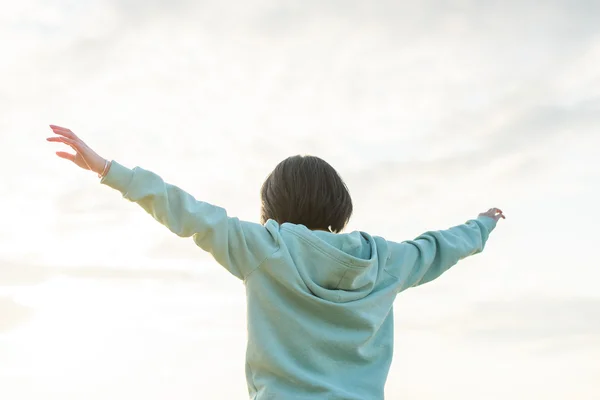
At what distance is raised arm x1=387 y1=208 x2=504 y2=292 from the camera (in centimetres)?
535

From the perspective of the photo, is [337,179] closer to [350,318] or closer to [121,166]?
A: [350,318]

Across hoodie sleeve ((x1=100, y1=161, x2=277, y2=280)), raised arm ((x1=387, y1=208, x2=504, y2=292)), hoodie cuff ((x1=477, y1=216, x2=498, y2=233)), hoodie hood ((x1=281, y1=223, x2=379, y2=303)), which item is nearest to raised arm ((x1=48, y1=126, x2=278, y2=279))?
hoodie sleeve ((x1=100, y1=161, x2=277, y2=280))

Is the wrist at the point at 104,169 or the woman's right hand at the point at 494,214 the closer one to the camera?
the wrist at the point at 104,169

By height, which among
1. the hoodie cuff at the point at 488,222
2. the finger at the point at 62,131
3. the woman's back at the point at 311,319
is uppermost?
the hoodie cuff at the point at 488,222

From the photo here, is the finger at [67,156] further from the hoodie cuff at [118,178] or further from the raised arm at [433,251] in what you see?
the raised arm at [433,251]

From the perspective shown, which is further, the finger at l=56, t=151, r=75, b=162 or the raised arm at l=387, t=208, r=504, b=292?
the raised arm at l=387, t=208, r=504, b=292

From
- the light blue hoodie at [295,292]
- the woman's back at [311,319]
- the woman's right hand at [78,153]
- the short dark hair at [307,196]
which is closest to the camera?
the woman's right hand at [78,153]

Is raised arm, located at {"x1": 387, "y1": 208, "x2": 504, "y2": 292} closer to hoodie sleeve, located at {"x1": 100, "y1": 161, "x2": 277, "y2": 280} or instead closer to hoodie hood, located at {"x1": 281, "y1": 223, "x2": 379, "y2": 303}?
hoodie hood, located at {"x1": 281, "y1": 223, "x2": 379, "y2": 303}

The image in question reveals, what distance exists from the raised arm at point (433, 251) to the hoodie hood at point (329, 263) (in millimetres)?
299

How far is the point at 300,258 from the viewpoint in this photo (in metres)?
4.92

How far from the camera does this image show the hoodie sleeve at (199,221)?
15.2ft

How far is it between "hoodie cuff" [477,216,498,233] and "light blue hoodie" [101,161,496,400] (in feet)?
3.93

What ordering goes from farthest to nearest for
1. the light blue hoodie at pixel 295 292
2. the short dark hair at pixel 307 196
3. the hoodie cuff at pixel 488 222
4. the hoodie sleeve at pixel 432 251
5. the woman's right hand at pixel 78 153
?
the hoodie cuff at pixel 488 222, the hoodie sleeve at pixel 432 251, the short dark hair at pixel 307 196, the light blue hoodie at pixel 295 292, the woman's right hand at pixel 78 153

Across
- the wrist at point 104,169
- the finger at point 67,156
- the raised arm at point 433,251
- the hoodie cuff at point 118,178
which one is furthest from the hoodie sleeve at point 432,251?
the finger at point 67,156
